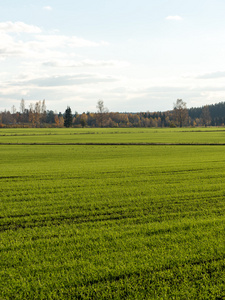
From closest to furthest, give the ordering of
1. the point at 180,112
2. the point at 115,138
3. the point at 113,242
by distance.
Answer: the point at 113,242, the point at 115,138, the point at 180,112

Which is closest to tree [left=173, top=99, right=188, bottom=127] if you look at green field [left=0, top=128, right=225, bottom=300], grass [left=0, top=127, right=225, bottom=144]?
grass [left=0, top=127, right=225, bottom=144]

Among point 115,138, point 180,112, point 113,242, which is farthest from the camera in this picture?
point 180,112

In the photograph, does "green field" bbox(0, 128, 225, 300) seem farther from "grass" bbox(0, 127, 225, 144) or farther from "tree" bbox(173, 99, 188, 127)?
"tree" bbox(173, 99, 188, 127)

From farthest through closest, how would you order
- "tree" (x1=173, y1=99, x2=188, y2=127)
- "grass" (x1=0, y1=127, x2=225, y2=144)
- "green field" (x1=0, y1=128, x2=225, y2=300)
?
"tree" (x1=173, y1=99, x2=188, y2=127), "grass" (x1=0, y1=127, x2=225, y2=144), "green field" (x1=0, y1=128, x2=225, y2=300)

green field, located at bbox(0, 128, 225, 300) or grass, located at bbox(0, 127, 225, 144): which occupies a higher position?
grass, located at bbox(0, 127, 225, 144)

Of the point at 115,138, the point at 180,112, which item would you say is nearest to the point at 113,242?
the point at 115,138

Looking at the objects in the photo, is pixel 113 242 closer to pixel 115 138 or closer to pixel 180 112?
pixel 115 138

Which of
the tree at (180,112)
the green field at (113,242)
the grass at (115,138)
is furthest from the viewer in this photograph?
the tree at (180,112)

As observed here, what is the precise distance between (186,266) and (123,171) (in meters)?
12.9

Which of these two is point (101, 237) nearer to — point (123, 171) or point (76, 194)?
point (76, 194)

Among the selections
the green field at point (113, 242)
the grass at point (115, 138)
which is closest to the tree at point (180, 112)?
the grass at point (115, 138)

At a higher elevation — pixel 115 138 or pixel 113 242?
pixel 115 138

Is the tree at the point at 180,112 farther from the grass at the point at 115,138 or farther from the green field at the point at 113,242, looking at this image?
the green field at the point at 113,242

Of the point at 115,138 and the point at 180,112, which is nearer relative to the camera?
the point at 115,138
